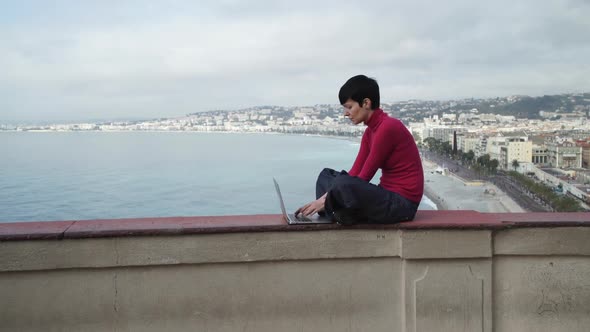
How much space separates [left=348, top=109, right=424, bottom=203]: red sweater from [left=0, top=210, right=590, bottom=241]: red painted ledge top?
0.12 meters

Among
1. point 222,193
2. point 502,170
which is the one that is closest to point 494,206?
point 502,170

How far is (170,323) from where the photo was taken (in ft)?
4.78

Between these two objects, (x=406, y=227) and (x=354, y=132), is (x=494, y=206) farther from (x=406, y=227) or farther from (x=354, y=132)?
(x=354, y=132)

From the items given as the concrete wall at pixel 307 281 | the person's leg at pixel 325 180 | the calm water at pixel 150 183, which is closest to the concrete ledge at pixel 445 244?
the concrete wall at pixel 307 281

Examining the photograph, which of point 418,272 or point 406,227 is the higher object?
point 406,227

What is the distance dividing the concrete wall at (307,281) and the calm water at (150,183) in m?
31.8

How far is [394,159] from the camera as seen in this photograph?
1.67m

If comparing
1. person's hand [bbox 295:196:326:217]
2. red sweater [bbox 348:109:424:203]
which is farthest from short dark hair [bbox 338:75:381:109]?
person's hand [bbox 295:196:326:217]

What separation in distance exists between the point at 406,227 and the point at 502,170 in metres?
57.8

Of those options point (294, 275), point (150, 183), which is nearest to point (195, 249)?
point (294, 275)

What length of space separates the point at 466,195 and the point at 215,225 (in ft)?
161

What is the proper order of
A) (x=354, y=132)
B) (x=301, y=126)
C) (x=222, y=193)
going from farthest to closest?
(x=301, y=126)
(x=354, y=132)
(x=222, y=193)

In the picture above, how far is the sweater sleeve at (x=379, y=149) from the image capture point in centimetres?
163

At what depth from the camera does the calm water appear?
139ft
